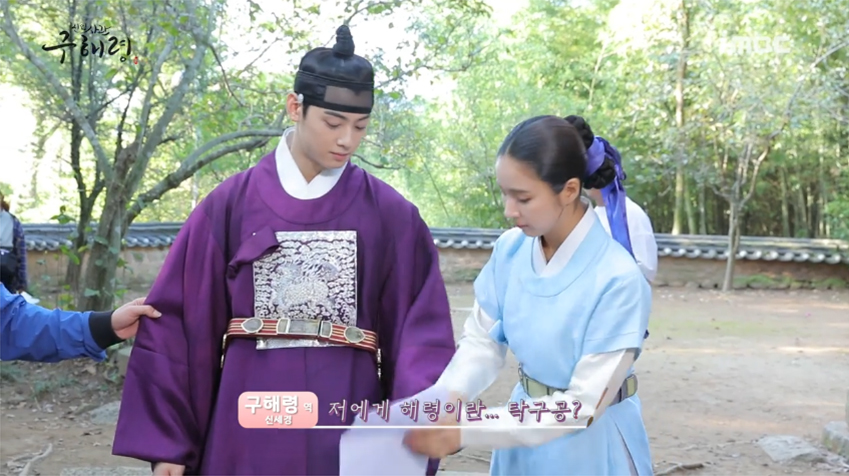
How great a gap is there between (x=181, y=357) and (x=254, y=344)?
0.54 ft

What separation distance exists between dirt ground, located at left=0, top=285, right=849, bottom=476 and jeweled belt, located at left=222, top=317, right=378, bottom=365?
2.50m

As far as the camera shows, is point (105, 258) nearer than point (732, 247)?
Yes

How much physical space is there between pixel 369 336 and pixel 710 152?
10.9 meters

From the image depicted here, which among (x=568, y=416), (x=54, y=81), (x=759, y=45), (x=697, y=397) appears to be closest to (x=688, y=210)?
(x=759, y=45)

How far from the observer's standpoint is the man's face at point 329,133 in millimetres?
1922

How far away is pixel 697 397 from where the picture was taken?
5859 mm

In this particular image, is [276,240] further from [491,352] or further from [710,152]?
[710,152]

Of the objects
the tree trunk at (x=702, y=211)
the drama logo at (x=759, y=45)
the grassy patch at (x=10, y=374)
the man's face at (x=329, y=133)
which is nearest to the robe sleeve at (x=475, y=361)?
the man's face at (x=329, y=133)

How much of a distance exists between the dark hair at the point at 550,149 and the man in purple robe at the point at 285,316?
1.28 ft

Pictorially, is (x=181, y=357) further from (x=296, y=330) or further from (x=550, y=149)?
(x=550, y=149)

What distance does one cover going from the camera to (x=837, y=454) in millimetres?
4402

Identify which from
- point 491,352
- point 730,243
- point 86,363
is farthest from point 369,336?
point 730,243

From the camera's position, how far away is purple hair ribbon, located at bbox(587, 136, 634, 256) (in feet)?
5.98

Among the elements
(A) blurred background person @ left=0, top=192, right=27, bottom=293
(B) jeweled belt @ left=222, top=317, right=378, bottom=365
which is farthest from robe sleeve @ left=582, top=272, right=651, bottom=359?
(A) blurred background person @ left=0, top=192, right=27, bottom=293
